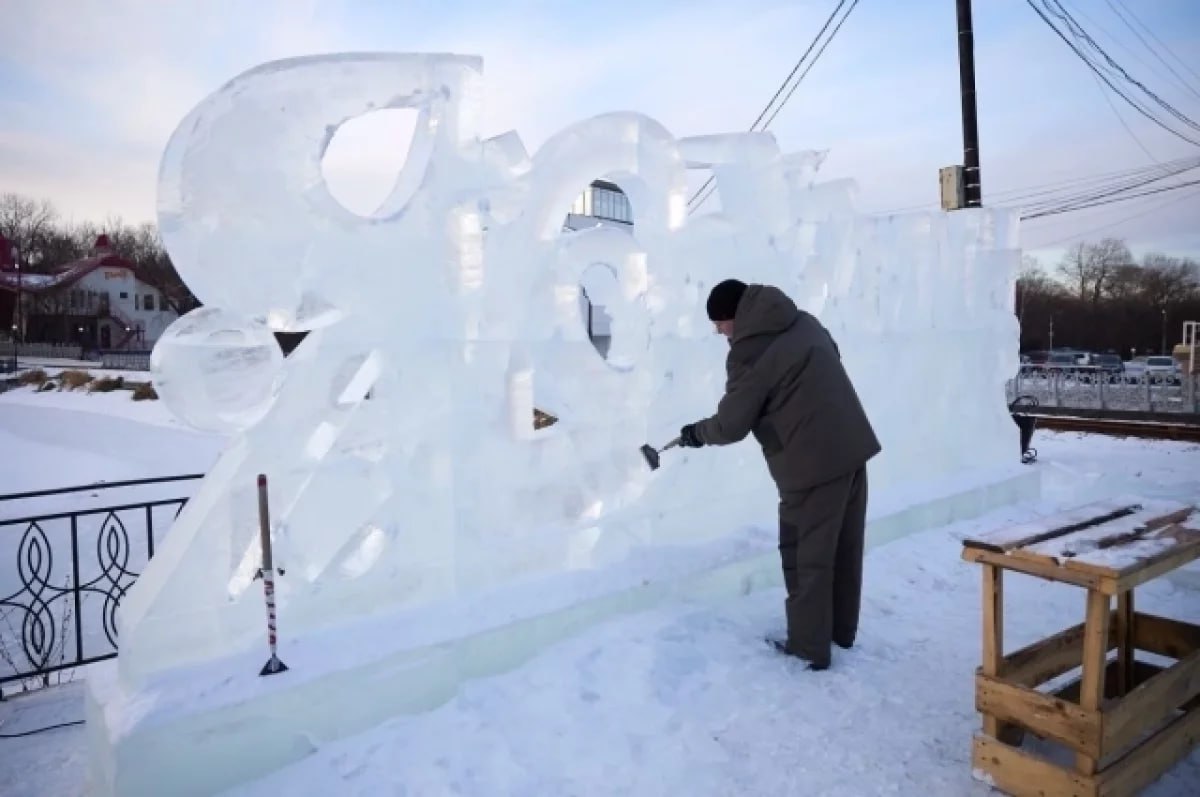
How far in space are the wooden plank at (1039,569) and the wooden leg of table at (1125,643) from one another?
0.87 m

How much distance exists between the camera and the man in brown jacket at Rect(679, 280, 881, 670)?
3520 millimetres

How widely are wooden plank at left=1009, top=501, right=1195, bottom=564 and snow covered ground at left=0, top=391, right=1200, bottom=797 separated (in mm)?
818

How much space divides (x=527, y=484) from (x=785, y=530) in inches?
50.1

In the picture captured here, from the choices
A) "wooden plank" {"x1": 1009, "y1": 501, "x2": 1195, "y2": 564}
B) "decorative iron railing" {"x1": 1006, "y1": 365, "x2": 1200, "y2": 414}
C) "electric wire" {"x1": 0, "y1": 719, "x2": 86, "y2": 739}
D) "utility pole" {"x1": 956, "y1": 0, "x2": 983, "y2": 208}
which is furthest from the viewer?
"decorative iron railing" {"x1": 1006, "y1": 365, "x2": 1200, "y2": 414}

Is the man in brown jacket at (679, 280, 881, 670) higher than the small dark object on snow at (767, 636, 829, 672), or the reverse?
the man in brown jacket at (679, 280, 881, 670)

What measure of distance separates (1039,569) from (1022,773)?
66 cm

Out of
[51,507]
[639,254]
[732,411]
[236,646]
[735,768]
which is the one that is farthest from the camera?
[51,507]

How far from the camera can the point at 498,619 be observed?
354 centimetres

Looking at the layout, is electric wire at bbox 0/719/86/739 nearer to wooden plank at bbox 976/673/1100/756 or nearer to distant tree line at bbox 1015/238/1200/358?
wooden plank at bbox 976/673/1100/756

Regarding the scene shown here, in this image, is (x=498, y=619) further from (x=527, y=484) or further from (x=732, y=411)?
(x=732, y=411)

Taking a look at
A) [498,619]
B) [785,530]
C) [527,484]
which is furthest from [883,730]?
[527,484]

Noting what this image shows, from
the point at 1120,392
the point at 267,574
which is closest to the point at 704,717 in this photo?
the point at 267,574

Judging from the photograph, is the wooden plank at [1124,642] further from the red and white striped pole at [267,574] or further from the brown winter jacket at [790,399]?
the red and white striped pole at [267,574]

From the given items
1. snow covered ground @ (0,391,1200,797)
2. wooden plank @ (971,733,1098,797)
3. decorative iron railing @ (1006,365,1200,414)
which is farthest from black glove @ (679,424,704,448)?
decorative iron railing @ (1006,365,1200,414)
